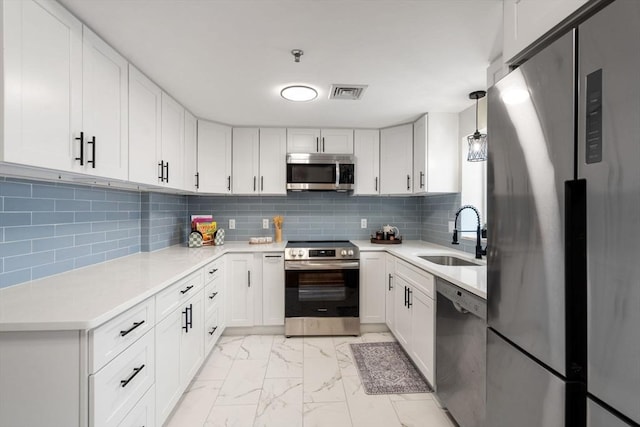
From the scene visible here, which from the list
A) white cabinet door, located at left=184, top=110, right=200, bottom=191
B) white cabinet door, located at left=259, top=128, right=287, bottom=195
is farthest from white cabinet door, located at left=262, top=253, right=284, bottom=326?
white cabinet door, located at left=184, top=110, right=200, bottom=191

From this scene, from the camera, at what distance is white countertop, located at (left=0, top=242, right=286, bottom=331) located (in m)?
1.06

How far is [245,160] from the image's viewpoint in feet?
10.9

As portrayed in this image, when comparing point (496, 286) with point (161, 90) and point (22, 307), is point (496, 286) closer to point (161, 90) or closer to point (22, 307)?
point (22, 307)

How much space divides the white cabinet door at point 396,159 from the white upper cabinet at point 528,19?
1.84 meters

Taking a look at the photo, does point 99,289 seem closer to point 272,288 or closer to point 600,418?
point 272,288

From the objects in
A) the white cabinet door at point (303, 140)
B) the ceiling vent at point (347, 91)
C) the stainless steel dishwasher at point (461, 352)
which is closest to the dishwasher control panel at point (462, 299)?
the stainless steel dishwasher at point (461, 352)

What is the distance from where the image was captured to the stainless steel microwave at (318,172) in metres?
3.25

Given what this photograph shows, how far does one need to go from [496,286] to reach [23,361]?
1774 millimetres

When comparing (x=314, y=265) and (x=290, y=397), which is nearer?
(x=290, y=397)

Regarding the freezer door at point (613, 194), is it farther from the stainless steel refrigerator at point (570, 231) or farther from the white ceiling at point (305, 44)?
the white ceiling at point (305, 44)

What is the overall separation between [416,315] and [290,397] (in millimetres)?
1117

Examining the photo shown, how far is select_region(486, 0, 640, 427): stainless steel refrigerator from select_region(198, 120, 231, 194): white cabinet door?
107 inches

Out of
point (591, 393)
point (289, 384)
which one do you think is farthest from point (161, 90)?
point (591, 393)

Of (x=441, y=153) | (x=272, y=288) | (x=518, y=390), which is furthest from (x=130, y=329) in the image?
(x=441, y=153)
